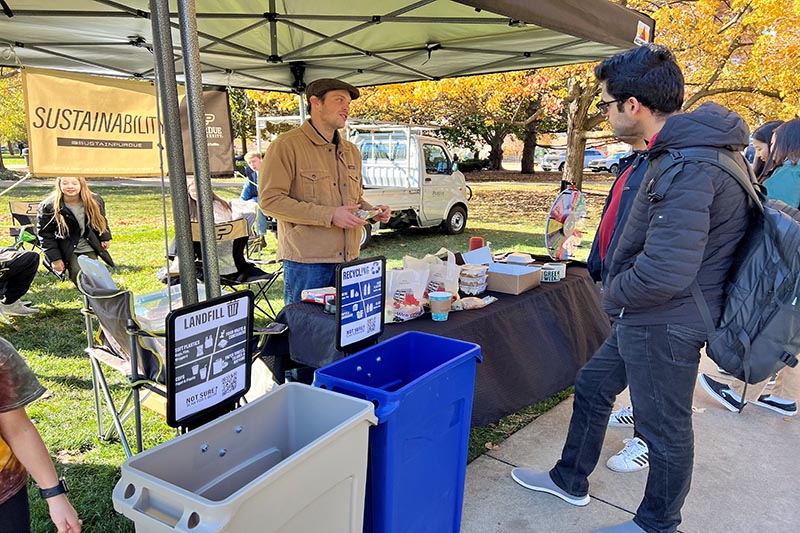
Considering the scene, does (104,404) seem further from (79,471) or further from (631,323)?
(631,323)

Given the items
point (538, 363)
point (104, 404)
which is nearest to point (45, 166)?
point (104, 404)

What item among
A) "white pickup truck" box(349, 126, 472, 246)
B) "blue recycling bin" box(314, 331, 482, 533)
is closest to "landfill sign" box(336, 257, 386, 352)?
"blue recycling bin" box(314, 331, 482, 533)

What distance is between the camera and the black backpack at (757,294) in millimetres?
1740

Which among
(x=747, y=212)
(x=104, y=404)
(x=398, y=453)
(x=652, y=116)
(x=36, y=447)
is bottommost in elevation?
(x=104, y=404)

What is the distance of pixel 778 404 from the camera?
11.1ft

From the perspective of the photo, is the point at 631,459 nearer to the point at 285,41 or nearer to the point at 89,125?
the point at 89,125

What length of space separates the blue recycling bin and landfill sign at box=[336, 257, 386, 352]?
9 centimetres

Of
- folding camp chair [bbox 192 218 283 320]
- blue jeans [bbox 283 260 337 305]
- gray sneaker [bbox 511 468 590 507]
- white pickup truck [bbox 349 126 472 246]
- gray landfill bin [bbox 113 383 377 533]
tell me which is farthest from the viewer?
white pickup truck [bbox 349 126 472 246]

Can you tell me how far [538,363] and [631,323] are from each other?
48.9 inches

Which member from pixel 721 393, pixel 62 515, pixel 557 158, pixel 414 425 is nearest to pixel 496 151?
pixel 557 158

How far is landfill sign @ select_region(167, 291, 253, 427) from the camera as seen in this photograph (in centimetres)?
142

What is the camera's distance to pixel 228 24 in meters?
3.90

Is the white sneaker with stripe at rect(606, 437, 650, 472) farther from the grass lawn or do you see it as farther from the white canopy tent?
the white canopy tent

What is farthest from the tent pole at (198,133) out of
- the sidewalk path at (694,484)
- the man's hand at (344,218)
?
the sidewalk path at (694,484)
